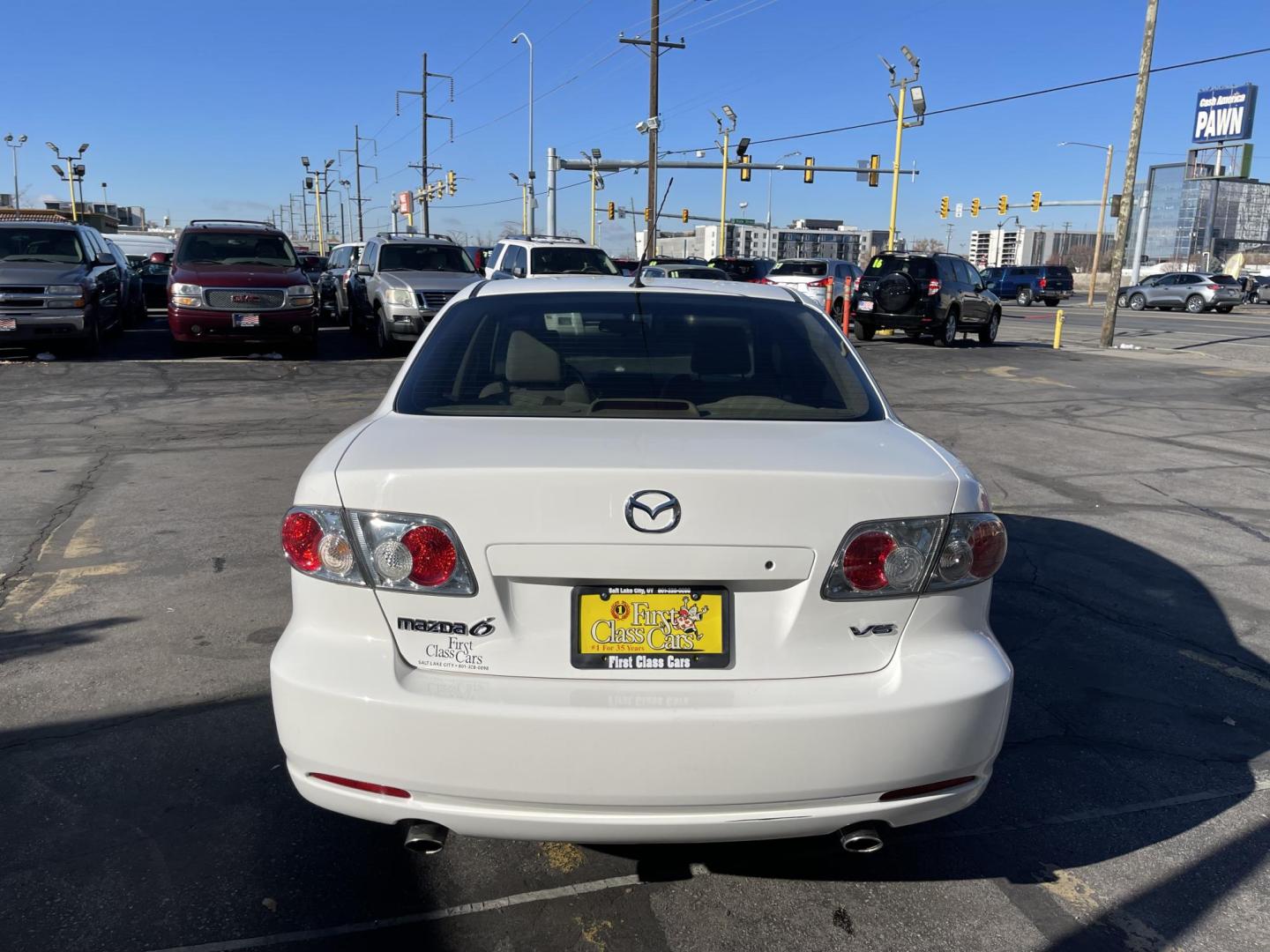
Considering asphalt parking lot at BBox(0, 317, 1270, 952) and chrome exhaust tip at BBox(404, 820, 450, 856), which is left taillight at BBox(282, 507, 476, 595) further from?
asphalt parking lot at BBox(0, 317, 1270, 952)

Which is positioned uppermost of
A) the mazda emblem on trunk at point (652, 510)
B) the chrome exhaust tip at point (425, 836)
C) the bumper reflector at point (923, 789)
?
the mazda emblem on trunk at point (652, 510)

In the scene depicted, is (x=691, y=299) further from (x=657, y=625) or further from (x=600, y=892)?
(x=600, y=892)

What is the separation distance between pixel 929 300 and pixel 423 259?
10378mm

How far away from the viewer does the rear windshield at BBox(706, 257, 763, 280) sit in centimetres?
3077

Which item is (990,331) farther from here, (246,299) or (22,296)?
(22,296)

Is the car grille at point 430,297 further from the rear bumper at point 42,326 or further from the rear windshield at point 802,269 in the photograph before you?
the rear windshield at point 802,269

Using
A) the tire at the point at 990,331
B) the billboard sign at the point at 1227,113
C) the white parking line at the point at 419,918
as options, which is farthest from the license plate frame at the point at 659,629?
the billboard sign at the point at 1227,113

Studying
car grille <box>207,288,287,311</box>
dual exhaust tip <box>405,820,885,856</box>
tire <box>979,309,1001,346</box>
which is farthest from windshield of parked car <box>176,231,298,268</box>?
dual exhaust tip <box>405,820,885,856</box>

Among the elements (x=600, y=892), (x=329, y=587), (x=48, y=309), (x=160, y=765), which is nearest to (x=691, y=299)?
(x=329, y=587)

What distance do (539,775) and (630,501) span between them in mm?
657

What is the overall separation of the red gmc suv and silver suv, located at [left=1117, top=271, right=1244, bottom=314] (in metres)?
37.8

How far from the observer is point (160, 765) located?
3.39 meters

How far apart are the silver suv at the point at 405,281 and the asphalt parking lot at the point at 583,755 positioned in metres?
8.56

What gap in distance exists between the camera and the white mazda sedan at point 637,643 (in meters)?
2.29
